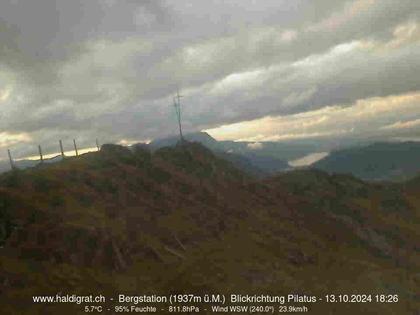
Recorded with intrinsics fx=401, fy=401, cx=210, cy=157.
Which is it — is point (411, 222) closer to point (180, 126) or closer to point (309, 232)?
point (309, 232)

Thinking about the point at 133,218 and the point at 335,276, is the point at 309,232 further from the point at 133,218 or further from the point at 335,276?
the point at 133,218

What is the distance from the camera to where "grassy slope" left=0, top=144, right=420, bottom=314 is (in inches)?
1292

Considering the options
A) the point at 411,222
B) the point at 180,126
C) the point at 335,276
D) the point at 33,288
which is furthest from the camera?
the point at 180,126

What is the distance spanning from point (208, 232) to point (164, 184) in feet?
39.1

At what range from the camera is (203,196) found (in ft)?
186

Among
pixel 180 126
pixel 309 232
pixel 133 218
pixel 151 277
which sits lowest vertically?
pixel 309 232

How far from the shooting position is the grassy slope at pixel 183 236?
32.8 metres

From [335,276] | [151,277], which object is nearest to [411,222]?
[335,276]

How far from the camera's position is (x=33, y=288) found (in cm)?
2953

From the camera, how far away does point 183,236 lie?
143 ft

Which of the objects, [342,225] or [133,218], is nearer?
[133,218]

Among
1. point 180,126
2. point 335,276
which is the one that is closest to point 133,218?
point 335,276

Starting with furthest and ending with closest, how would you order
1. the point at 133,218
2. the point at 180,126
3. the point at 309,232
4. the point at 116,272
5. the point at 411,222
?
the point at 180,126 < the point at 411,222 < the point at 309,232 < the point at 133,218 < the point at 116,272

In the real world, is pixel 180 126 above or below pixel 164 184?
above
